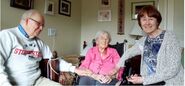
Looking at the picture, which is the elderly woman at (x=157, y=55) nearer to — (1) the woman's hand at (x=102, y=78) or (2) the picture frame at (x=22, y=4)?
(1) the woman's hand at (x=102, y=78)

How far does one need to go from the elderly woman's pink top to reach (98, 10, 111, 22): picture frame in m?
1.90

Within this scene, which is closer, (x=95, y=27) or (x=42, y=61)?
(x=42, y=61)

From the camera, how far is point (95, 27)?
4.94 m

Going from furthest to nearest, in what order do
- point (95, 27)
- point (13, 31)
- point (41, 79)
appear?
1. point (95, 27)
2. point (41, 79)
3. point (13, 31)

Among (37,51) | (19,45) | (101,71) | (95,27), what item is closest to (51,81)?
(37,51)

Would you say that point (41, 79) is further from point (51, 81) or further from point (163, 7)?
point (163, 7)

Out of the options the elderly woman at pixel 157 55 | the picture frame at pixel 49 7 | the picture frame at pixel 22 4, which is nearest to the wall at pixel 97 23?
the picture frame at pixel 49 7

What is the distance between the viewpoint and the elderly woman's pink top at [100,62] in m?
2.88

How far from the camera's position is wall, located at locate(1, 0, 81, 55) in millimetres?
3148

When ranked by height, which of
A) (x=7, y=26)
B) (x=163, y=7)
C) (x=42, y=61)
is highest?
(x=163, y=7)

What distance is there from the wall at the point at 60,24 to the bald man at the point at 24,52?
1.08 meters

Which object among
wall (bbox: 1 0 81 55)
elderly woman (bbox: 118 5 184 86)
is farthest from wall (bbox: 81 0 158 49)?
elderly woman (bbox: 118 5 184 86)

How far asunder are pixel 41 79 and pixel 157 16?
104 centimetres

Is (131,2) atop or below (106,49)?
atop
